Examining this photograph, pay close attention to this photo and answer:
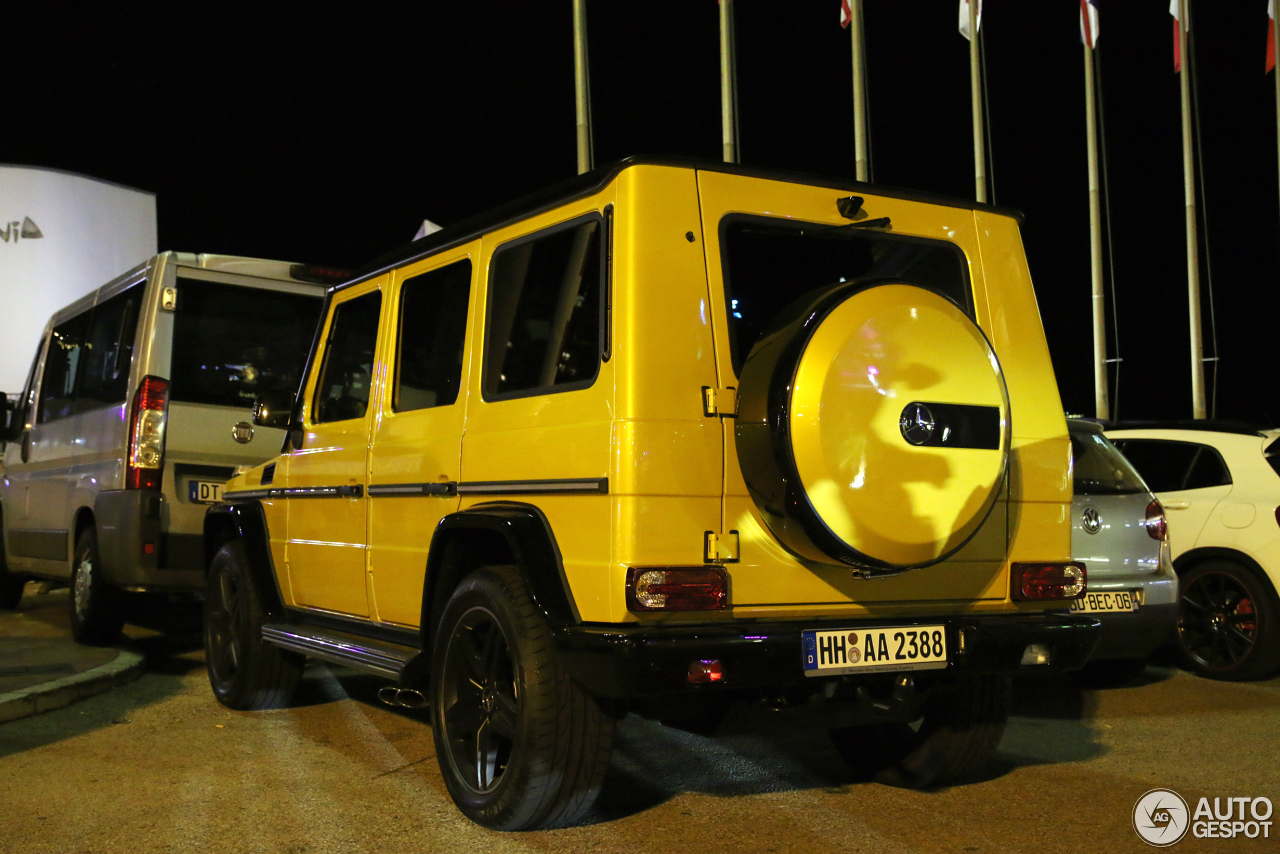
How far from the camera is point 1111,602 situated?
6418 millimetres

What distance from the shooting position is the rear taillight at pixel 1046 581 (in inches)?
171

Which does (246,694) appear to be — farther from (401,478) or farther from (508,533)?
(508,533)

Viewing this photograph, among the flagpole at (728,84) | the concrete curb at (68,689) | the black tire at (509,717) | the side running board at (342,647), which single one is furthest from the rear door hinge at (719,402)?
the flagpole at (728,84)

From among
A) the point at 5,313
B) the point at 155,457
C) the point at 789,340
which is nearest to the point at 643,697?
the point at 789,340

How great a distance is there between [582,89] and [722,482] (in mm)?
11664

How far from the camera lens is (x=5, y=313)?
23.6m

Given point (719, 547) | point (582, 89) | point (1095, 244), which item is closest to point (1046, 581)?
point (719, 547)

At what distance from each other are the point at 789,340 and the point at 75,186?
23.6 m

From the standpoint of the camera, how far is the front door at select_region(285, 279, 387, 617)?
5309mm

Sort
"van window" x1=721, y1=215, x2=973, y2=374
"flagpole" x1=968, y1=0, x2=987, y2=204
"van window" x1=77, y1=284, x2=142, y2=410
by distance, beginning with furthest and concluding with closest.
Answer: "flagpole" x1=968, y1=0, x2=987, y2=204 < "van window" x1=77, y1=284, x2=142, y2=410 < "van window" x1=721, y1=215, x2=973, y2=374

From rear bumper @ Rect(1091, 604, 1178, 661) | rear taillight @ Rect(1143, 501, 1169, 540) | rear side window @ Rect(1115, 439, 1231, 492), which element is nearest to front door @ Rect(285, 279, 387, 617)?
rear bumper @ Rect(1091, 604, 1178, 661)

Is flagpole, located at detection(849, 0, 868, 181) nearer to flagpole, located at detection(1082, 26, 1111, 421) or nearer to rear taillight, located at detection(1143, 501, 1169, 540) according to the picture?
flagpole, located at detection(1082, 26, 1111, 421)

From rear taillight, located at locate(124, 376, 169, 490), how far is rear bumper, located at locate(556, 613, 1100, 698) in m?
4.87

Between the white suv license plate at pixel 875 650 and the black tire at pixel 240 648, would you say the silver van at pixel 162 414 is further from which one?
the white suv license plate at pixel 875 650
